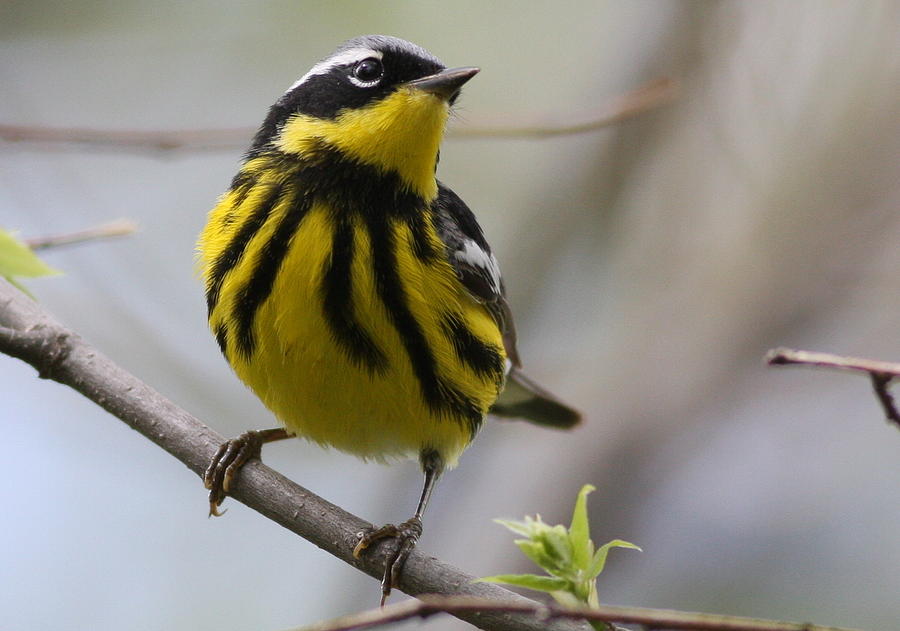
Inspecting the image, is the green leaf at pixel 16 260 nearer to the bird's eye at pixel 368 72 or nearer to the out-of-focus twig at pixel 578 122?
the bird's eye at pixel 368 72

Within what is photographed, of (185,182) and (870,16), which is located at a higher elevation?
(870,16)

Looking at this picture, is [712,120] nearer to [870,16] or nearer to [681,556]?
[870,16]

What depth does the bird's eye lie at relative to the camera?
13.3ft

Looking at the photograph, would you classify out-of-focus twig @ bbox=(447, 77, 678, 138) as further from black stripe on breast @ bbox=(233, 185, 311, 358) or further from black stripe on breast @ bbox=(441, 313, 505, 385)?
black stripe on breast @ bbox=(233, 185, 311, 358)

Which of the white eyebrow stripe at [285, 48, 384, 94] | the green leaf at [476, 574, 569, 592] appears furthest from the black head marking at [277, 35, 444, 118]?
the green leaf at [476, 574, 569, 592]

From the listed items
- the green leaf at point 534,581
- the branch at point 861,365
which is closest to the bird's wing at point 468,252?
the green leaf at point 534,581

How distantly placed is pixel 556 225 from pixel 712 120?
4.31 feet

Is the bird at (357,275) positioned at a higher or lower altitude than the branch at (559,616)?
lower

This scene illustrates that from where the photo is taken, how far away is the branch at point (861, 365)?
184 centimetres

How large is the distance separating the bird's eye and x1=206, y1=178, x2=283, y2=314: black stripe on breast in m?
0.54

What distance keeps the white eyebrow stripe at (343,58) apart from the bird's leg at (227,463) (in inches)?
58.2

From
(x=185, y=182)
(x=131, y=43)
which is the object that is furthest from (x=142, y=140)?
(x=185, y=182)

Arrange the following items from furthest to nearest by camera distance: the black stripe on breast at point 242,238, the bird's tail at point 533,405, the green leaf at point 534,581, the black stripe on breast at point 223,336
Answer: the bird's tail at point 533,405 → the black stripe on breast at point 223,336 → the black stripe on breast at point 242,238 → the green leaf at point 534,581

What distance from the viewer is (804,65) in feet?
25.1
